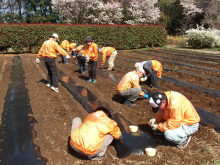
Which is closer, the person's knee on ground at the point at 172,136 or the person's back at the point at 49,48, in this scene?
the person's knee on ground at the point at 172,136

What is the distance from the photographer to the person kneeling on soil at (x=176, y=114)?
2.80 metres

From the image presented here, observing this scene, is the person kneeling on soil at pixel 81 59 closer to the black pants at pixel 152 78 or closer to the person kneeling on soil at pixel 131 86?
the black pants at pixel 152 78

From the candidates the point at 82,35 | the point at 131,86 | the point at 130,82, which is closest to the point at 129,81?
the point at 130,82

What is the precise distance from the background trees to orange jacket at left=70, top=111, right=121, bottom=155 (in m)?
22.2

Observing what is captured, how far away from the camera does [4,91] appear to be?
582 centimetres

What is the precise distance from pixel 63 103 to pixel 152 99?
2.96 m

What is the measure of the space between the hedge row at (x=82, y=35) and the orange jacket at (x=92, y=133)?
13.1 meters

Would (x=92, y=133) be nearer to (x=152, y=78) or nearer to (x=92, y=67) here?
(x=152, y=78)

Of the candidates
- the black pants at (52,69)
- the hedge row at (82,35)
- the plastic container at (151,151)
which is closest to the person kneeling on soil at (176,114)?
the plastic container at (151,151)

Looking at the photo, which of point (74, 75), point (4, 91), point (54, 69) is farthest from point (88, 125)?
point (74, 75)

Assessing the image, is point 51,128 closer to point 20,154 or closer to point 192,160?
point 20,154

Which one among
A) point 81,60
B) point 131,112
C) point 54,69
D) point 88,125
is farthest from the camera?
point 81,60

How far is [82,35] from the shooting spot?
1583cm

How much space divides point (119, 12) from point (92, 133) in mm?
24564
